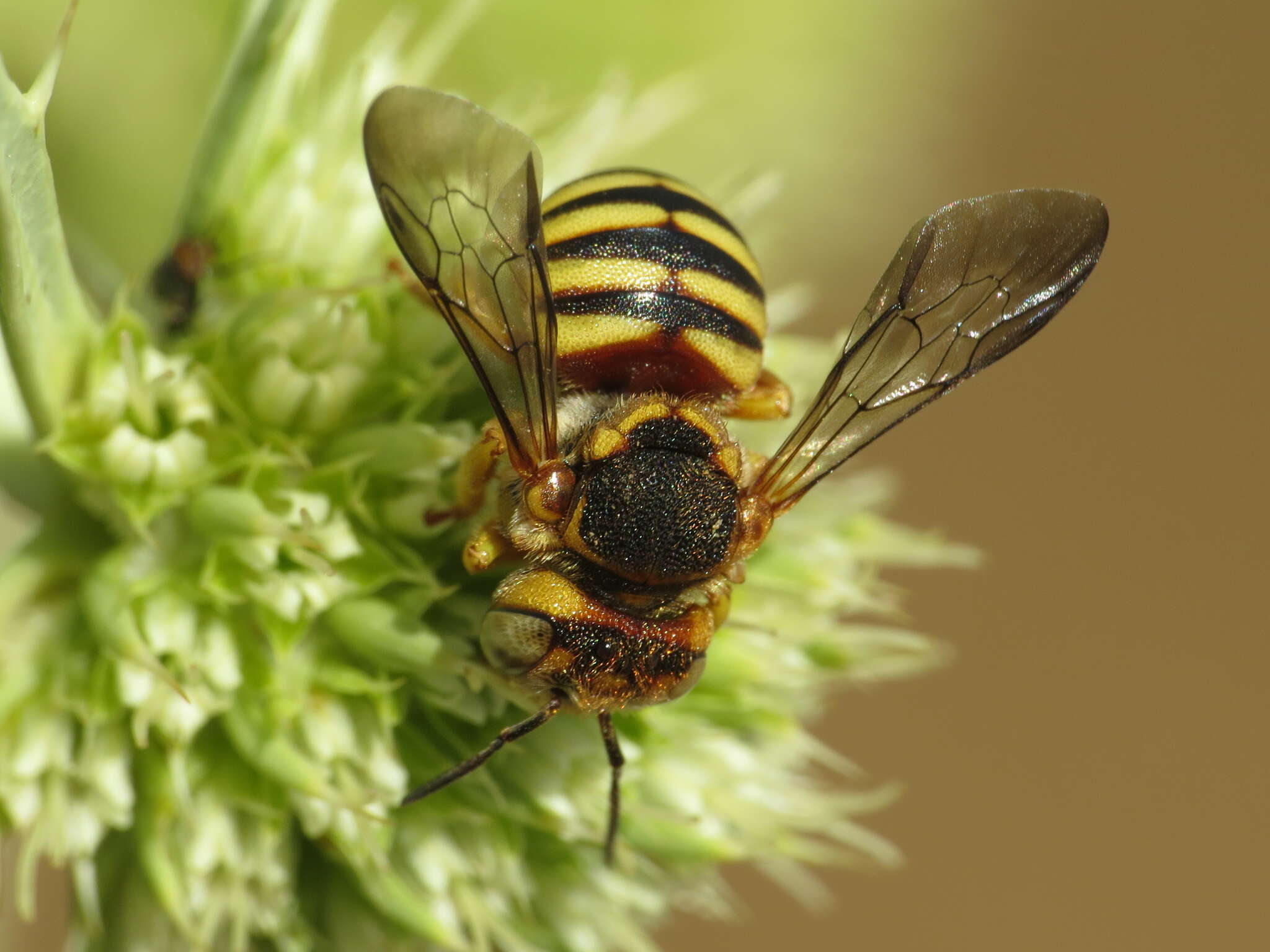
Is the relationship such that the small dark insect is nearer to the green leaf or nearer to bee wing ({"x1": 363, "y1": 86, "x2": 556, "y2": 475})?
the green leaf

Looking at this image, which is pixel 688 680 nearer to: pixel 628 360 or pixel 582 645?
pixel 582 645

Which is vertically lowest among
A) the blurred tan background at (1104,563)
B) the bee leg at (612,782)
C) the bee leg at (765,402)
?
the blurred tan background at (1104,563)

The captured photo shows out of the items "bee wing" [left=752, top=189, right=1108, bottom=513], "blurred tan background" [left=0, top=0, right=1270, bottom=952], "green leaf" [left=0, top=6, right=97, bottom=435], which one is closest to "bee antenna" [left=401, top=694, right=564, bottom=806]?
"bee wing" [left=752, top=189, right=1108, bottom=513]

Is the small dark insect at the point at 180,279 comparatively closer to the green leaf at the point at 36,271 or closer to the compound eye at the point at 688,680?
the green leaf at the point at 36,271

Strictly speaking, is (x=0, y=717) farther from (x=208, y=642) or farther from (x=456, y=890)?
(x=456, y=890)

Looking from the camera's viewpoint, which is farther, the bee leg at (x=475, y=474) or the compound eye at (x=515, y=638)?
the bee leg at (x=475, y=474)

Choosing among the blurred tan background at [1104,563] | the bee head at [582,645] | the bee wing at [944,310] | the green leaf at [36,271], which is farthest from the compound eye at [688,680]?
the blurred tan background at [1104,563]

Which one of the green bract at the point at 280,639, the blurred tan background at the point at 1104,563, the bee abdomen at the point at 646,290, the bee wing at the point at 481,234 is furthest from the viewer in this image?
the blurred tan background at the point at 1104,563

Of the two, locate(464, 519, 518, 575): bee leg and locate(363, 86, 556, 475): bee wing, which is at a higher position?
locate(363, 86, 556, 475): bee wing
